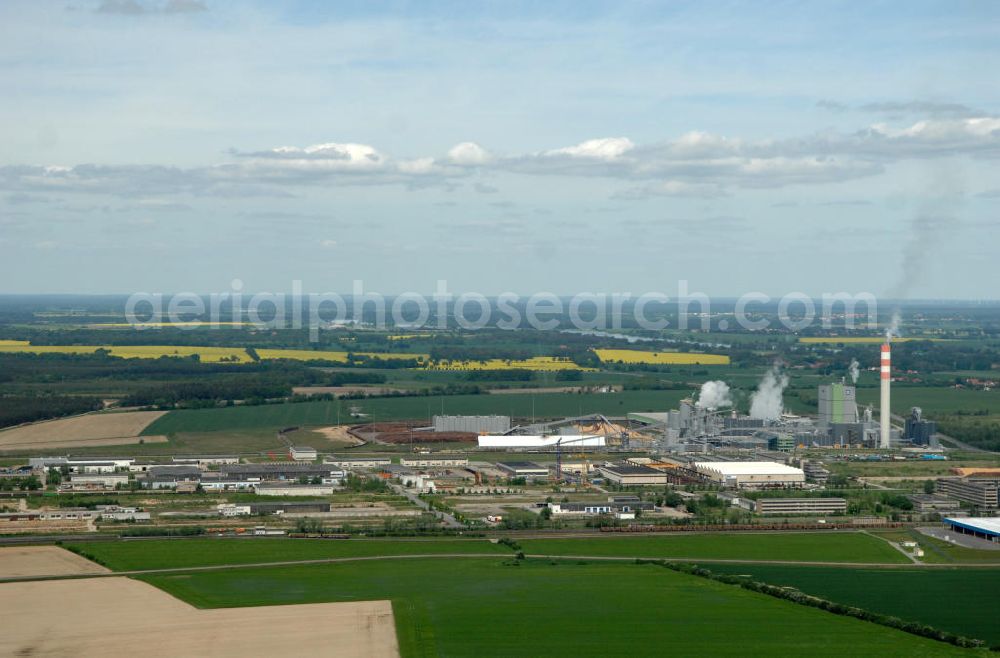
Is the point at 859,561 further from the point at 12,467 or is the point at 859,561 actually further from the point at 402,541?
the point at 12,467

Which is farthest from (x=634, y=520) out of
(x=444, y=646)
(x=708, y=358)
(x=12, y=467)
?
(x=708, y=358)

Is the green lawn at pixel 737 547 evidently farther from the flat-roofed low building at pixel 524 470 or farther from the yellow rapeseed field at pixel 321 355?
the yellow rapeseed field at pixel 321 355

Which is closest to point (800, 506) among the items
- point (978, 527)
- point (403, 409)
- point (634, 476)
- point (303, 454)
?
point (978, 527)

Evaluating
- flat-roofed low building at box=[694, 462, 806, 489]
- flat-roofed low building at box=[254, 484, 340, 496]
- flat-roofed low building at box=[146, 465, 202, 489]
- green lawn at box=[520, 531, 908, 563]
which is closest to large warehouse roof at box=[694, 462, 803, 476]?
flat-roofed low building at box=[694, 462, 806, 489]

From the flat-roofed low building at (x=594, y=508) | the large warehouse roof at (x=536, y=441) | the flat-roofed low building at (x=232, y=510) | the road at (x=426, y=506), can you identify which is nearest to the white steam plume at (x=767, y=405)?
the large warehouse roof at (x=536, y=441)

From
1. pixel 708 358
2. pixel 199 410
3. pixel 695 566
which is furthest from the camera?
pixel 708 358

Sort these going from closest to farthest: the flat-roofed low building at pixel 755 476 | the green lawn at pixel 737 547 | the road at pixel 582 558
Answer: the road at pixel 582 558 < the green lawn at pixel 737 547 < the flat-roofed low building at pixel 755 476

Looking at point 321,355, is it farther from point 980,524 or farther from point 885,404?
point 980,524
